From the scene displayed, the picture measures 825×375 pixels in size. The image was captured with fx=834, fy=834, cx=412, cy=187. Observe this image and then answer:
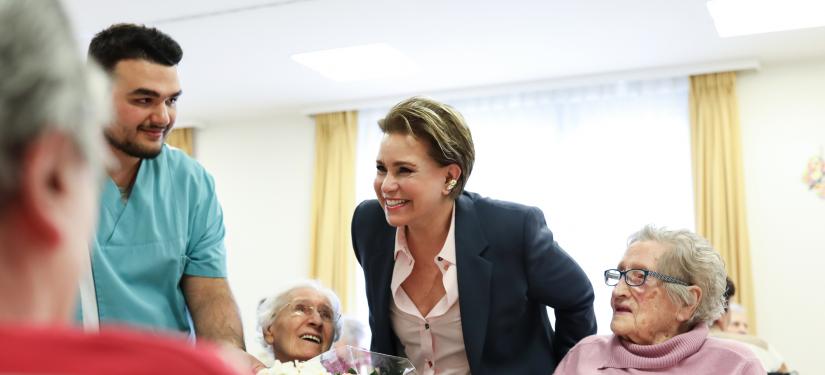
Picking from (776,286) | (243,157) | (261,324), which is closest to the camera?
(261,324)

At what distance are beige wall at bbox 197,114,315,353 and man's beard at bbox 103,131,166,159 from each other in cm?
570

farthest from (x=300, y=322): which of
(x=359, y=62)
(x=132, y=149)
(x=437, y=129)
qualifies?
(x=359, y=62)

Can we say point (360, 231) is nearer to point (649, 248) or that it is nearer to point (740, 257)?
point (649, 248)

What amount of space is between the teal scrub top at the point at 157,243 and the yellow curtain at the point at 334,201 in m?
5.06

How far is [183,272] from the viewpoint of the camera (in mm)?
2229

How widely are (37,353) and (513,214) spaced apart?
1.92 m

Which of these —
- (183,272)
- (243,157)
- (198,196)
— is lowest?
(183,272)

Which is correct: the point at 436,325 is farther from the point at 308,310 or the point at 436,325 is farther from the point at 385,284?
the point at 308,310

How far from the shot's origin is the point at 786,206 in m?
6.07

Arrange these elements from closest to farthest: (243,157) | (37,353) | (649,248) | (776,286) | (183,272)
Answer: (37,353) → (183,272) → (649,248) → (776,286) → (243,157)

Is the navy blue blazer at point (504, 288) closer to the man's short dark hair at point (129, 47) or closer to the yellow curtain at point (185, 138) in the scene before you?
the man's short dark hair at point (129, 47)

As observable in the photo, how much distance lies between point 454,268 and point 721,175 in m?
4.48

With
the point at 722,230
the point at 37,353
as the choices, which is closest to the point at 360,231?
the point at 37,353

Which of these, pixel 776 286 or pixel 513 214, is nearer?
pixel 513 214
